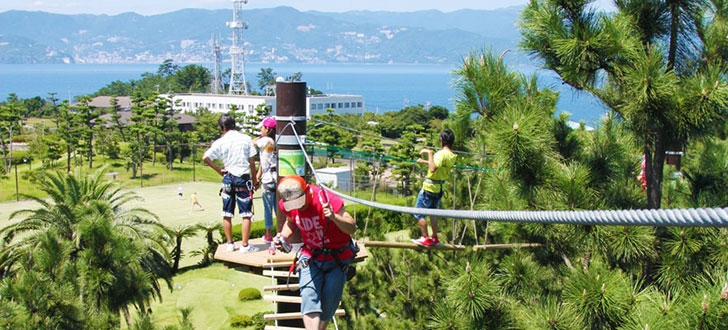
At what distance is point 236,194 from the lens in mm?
7059

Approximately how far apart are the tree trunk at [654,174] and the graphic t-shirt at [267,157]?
3.75 metres

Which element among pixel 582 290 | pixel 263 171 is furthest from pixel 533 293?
pixel 263 171

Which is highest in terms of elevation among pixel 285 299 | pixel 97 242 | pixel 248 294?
pixel 97 242

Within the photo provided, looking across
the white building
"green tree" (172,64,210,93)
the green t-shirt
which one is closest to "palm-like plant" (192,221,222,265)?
the green t-shirt

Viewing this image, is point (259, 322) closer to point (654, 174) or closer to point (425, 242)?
point (425, 242)

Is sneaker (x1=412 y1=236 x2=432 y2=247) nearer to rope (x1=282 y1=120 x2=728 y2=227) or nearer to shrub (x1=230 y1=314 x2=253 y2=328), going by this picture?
rope (x1=282 y1=120 x2=728 y2=227)

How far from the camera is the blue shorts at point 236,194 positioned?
274 inches

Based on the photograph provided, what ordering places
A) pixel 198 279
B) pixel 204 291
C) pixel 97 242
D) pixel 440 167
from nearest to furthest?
1. pixel 97 242
2. pixel 440 167
3. pixel 204 291
4. pixel 198 279

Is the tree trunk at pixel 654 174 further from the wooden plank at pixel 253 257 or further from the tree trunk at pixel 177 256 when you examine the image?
the tree trunk at pixel 177 256

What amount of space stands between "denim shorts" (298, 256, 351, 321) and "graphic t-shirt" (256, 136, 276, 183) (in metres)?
2.43

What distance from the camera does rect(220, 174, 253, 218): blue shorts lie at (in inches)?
274

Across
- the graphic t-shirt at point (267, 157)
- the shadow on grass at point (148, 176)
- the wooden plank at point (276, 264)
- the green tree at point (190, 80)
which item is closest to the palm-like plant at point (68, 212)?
the graphic t-shirt at point (267, 157)

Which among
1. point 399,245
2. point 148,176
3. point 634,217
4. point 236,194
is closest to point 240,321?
point 236,194

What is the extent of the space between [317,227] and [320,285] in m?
0.49
